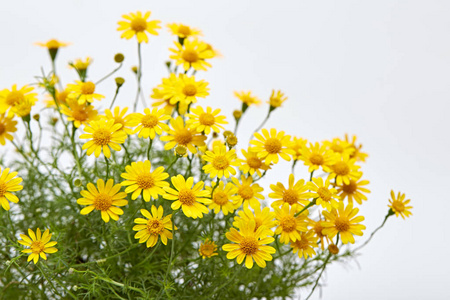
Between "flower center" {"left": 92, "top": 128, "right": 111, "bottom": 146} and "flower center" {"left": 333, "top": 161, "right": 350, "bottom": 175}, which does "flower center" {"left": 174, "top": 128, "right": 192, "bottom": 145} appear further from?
"flower center" {"left": 333, "top": 161, "right": 350, "bottom": 175}

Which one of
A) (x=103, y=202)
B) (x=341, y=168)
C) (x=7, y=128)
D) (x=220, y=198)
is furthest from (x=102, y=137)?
(x=341, y=168)

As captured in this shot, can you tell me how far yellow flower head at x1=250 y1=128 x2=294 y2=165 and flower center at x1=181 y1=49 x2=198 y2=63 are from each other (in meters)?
0.23

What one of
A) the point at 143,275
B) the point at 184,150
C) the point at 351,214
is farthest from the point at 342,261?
the point at 184,150

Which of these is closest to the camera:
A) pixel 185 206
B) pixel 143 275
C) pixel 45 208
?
A: pixel 185 206

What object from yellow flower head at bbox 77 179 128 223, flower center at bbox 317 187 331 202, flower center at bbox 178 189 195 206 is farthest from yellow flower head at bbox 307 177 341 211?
yellow flower head at bbox 77 179 128 223

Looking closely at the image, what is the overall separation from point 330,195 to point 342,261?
1.54ft

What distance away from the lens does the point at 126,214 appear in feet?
3.14

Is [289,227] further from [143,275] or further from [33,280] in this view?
[33,280]

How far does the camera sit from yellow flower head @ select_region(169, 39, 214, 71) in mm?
955

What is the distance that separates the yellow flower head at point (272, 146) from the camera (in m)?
0.83

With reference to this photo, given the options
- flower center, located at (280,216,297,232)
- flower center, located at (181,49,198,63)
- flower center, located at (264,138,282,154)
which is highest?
flower center, located at (181,49,198,63)

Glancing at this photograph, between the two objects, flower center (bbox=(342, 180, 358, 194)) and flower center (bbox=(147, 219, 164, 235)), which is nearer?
flower center (bbox=(147, 219, 164, 235))

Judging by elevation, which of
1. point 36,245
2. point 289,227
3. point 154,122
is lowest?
point 36,245

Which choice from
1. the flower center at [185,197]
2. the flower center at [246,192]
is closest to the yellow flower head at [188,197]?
the flower center at [185,197]
